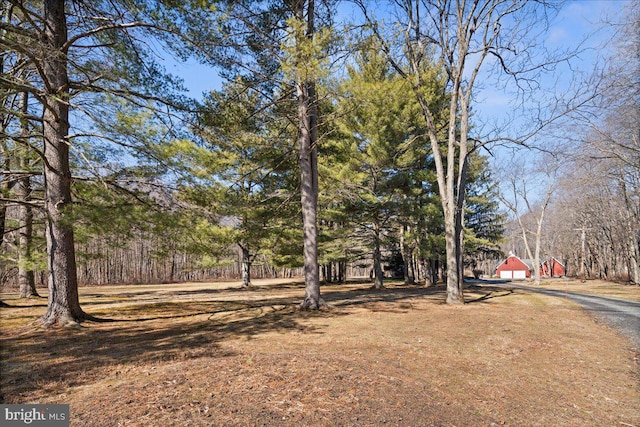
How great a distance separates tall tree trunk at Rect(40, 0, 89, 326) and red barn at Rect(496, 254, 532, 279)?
158 ft

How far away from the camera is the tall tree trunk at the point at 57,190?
7043mm

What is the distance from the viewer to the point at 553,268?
50344 mm

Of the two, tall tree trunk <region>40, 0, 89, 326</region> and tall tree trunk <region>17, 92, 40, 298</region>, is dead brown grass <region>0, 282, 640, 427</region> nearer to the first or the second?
tall tree trunk <region>40, 0, 89, 326</region>

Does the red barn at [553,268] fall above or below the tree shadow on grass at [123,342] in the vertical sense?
below

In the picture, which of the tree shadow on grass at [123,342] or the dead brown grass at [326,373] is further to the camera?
the tree shadow on grass at [123,342]

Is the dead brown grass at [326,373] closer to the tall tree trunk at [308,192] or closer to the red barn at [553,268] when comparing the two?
the tall tree trunk at [308,192]

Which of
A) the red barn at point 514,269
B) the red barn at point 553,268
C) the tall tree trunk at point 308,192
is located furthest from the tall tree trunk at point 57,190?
the red barn at point 553,268

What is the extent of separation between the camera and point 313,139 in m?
10.4

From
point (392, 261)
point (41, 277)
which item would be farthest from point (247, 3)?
point (41, 277)

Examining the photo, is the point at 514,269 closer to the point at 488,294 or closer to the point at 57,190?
the point at 488,294

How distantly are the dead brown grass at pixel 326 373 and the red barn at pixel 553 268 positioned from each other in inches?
1907

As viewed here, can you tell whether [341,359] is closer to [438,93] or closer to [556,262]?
[438,93]

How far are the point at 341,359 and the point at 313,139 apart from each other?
23.5ft

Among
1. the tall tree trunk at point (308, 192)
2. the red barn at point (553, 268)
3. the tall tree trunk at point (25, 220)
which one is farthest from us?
Result: the red barn at point (553, 268)
